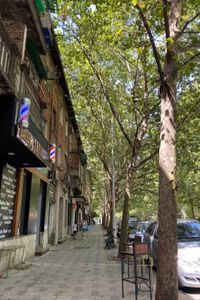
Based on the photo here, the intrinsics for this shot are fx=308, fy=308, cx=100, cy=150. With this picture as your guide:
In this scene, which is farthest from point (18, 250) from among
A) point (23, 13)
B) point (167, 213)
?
point (23, 13)

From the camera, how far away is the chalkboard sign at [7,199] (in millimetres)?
9742

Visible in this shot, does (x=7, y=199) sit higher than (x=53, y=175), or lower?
lower

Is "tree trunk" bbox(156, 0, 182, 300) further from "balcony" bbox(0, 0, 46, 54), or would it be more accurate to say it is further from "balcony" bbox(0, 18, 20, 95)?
"balcony" bbox(0, 18, 20, 95)

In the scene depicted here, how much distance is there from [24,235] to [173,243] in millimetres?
7927

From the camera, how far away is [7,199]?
10.2 m

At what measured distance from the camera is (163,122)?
19.6 feet

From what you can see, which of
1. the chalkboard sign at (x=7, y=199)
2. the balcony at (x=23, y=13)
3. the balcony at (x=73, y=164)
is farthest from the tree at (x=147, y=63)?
the balcony at (x=73, y=164)

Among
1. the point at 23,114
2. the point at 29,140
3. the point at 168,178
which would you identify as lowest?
Result: the point at 168,178

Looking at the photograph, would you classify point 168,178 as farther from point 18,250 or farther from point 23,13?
point 18,250

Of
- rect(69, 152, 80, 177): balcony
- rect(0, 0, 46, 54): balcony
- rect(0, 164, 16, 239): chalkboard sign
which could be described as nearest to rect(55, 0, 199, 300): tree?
rect(0, 0, 46, 54): balcony

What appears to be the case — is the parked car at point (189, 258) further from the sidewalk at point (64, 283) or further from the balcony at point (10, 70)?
the balcony at point (10, 70)

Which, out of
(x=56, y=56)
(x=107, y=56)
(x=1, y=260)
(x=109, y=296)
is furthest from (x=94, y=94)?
(x=109, y=296)

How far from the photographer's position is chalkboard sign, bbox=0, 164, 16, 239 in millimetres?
9742

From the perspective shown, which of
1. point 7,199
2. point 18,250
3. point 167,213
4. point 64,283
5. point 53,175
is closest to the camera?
point 167,213
